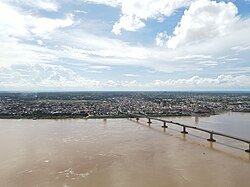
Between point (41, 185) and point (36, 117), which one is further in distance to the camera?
point (36, 117)

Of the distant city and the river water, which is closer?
the river water

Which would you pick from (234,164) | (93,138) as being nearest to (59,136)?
(93,138)

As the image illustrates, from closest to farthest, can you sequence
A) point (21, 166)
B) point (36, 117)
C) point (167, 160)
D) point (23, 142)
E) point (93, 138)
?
point (21, 166) → point (167, 160) → point (23, 142) → point (93, 138) → point (36, 117)

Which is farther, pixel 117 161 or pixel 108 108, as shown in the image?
pixel 108 108

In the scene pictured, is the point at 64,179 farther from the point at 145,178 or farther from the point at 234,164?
the point at 234,164

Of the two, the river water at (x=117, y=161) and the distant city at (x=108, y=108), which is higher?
the distant city at (x=108, y=108)

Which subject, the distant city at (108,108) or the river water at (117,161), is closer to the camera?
the river water at (117,161)

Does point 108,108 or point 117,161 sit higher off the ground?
point 108,108

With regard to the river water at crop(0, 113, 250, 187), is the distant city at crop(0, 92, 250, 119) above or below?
above
